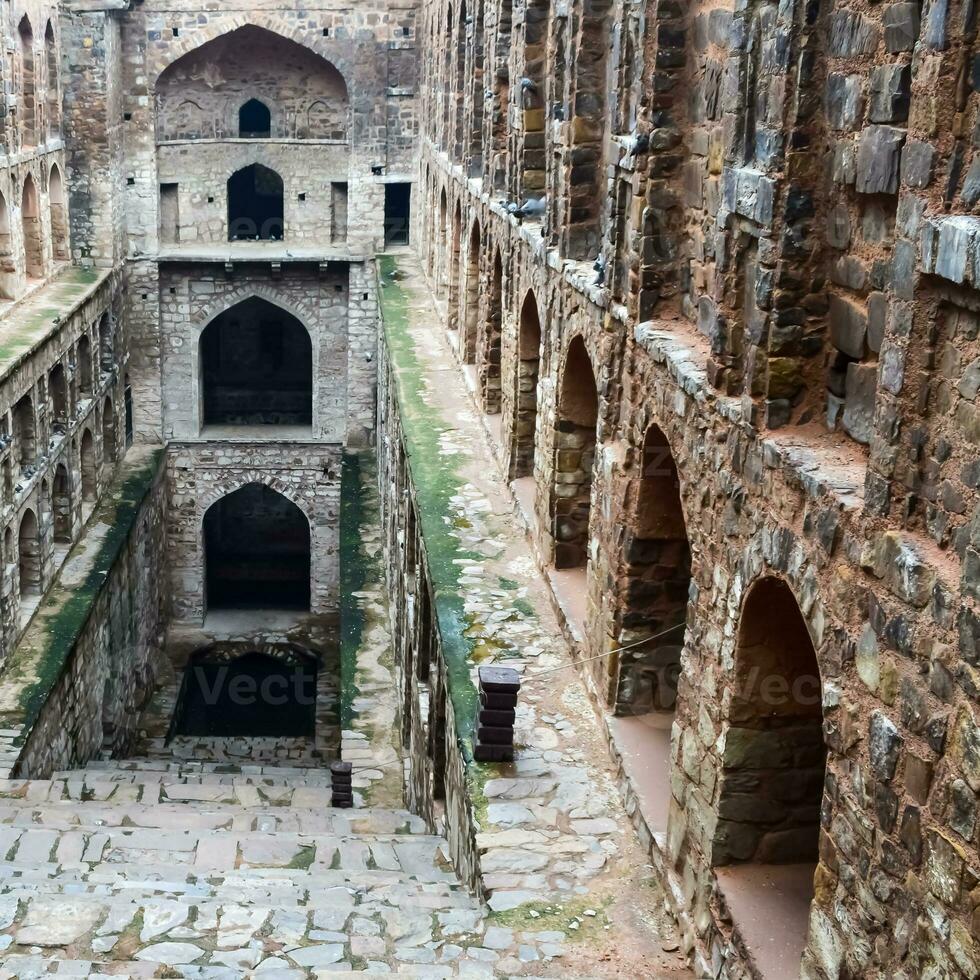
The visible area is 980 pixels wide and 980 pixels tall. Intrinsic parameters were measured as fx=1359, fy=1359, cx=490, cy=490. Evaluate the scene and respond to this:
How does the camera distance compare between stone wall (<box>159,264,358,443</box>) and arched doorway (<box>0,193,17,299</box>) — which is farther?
stone wall (<box>159,264,358,443</box>)

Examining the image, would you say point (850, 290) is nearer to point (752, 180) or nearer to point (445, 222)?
point (752, 180)

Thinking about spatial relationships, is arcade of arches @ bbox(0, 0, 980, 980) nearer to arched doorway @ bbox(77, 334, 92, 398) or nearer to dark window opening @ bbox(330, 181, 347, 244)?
arched doorway @ bbox(77, 334, 92, 398)

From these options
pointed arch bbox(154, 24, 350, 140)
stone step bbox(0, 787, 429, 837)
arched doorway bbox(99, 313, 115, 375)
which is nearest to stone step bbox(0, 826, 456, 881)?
stone step bbox(0, 787, 429, 837)

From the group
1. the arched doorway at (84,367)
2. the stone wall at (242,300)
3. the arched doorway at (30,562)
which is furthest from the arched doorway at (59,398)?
the stone wall at (242,300)

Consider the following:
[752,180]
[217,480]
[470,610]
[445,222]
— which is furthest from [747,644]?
[217,480]

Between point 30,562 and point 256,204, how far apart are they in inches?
386

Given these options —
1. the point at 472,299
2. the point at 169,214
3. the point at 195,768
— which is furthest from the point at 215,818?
the point at 169,214

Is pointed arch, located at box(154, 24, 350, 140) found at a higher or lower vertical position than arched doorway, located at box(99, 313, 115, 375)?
higher

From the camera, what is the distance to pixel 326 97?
21688mm

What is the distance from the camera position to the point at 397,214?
22.2 m

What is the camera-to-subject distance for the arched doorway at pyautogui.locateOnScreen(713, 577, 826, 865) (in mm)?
5074

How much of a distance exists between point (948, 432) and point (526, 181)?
733 centimetres

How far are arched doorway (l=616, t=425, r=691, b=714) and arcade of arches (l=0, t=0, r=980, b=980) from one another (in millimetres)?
23

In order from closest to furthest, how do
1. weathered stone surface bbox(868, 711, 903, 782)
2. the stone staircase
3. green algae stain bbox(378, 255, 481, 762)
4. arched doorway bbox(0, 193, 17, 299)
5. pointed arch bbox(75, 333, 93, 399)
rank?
weathered stone surface bbox(868, 711, 903, 782)
the stone staircase
green algae stain bbox(378, 255, 481, 762)
arched doorway bbox(0, 193, 17, 299)
pointed arch bbox(75, 333, 93, 399)
